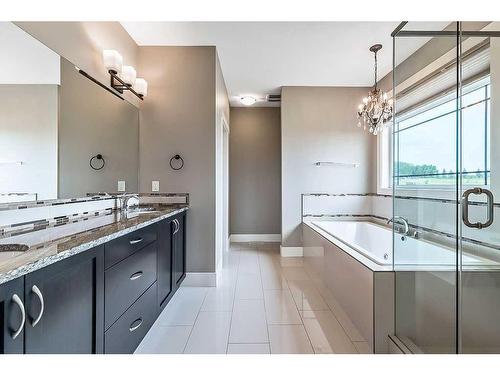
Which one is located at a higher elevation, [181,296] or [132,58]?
[132,58]

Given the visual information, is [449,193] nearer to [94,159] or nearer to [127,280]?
[127,280]

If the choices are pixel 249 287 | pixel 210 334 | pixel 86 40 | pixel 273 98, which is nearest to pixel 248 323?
pixel 210 334

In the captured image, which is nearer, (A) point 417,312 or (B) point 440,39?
(A) point 417,312

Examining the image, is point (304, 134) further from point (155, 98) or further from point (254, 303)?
point (254, 303)

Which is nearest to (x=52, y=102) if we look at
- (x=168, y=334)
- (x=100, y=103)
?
(x=100, y=103)

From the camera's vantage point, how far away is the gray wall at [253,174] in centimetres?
534

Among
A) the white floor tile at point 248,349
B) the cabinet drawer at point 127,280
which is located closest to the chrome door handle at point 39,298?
the cabinet drawer at point 127,280

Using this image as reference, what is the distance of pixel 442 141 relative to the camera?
207cm

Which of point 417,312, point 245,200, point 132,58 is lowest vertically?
point 417,312

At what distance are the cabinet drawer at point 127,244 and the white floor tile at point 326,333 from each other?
1.36 meters

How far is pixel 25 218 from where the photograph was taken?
1475 millimetres

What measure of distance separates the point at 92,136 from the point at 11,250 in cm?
137

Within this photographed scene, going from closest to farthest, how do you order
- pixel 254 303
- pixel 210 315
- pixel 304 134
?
pixel 210 315
pixel 254 303
pixel 304 134

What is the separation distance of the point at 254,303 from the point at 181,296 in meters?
0.76
